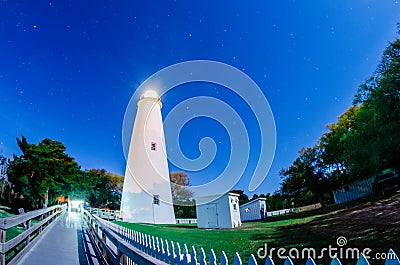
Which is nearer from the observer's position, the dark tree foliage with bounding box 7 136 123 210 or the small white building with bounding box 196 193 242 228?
the small white building with bounding box 196 193 242 228

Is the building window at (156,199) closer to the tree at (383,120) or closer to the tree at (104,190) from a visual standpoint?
the tree at (383,120)

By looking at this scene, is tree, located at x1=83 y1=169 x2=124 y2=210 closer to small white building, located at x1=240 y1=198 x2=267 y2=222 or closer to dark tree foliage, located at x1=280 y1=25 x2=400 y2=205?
small white building, located at x1=240 y1=198 x2=267 y2=222

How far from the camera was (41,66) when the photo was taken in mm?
13562

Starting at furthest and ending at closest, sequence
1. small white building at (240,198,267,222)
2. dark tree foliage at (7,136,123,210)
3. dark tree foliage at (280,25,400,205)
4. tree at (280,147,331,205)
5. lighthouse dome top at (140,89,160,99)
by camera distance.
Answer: lighthouse dome top at (140,89,160,99), small white building at (240,198,267,222), tree at (280,147,331,205), dark tree foliage at (7,136,123,210), dark tree foliage at (280,25,400,205)

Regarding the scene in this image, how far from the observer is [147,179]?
51.8 ft

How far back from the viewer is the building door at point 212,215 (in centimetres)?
1130

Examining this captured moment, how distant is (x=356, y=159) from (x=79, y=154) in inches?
986

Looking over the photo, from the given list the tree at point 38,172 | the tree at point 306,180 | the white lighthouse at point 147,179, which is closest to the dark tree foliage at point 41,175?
the tree at point 38,172

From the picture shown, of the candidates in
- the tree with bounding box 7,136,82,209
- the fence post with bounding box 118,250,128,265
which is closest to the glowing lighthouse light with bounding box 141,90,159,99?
the tree with bounding box 7,136,82,209

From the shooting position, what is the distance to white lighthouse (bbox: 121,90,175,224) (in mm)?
15352

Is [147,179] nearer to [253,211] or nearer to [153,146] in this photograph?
[153,146]

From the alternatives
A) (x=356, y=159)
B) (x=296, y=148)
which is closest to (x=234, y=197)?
(x=356, y=159)

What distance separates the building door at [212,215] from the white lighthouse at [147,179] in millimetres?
5020

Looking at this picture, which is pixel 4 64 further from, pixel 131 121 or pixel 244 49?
pixel 244 49
